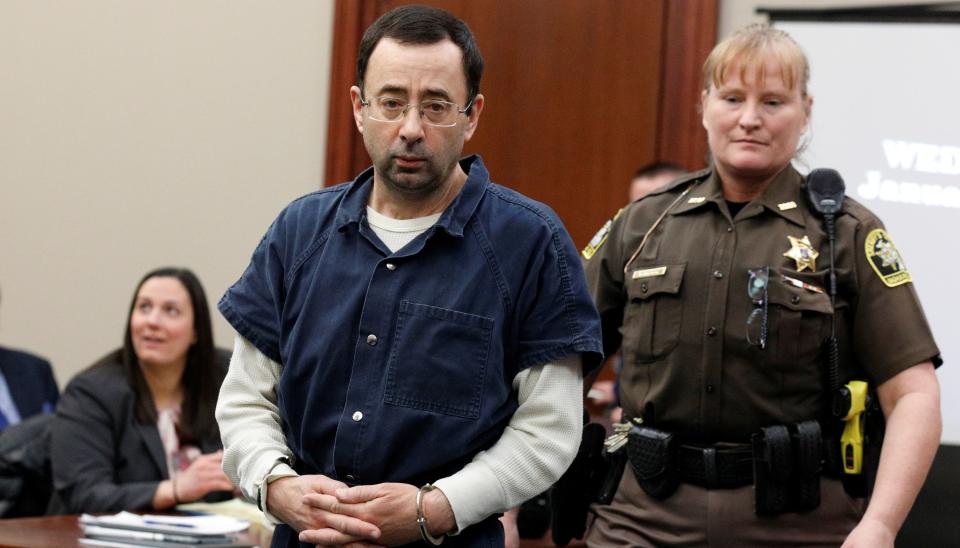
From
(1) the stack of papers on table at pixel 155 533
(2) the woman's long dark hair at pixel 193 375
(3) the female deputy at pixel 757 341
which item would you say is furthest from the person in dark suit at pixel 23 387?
(3) the female deputy at pixel 757 341

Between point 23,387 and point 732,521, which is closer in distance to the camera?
point 732,521

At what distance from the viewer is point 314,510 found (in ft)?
5.58

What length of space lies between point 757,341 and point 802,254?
162 millimetres

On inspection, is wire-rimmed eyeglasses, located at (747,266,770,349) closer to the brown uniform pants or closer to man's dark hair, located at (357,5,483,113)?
the brown uniform pants

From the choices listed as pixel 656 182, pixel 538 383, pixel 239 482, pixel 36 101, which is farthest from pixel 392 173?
pixel 36 101

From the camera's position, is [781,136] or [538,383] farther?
[781,136]

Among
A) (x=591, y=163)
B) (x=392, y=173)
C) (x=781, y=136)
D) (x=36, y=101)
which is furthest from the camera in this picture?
(x=36, y=101)

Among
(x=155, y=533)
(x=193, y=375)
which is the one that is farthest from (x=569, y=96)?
(x=155, y=533)

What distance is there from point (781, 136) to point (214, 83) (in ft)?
10.8

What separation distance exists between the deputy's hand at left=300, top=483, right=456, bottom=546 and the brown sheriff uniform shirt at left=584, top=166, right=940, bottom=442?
2.17ft

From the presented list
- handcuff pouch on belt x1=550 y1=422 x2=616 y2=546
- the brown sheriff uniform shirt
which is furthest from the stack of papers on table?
the brown sheriff uniform shirt

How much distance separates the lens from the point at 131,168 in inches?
205

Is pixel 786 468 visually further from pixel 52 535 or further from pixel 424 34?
pixel 52 535

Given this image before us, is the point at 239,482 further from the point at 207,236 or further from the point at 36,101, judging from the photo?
the point at 36,101
